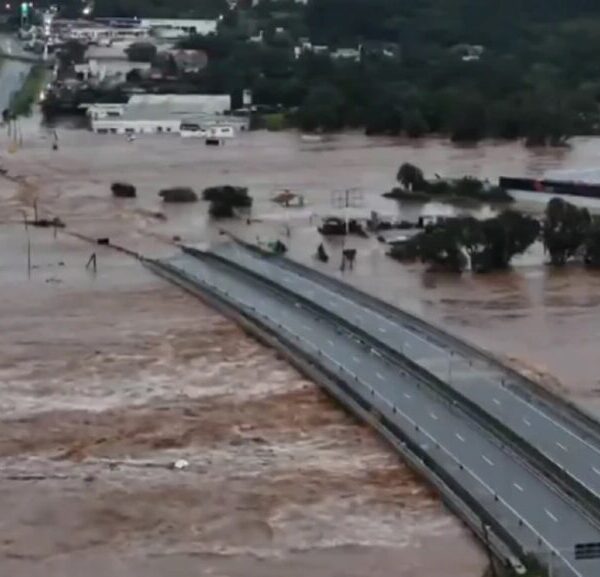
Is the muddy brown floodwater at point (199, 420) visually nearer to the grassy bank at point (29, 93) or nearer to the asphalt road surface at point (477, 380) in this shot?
the asphalt road surface at point (477, 380)

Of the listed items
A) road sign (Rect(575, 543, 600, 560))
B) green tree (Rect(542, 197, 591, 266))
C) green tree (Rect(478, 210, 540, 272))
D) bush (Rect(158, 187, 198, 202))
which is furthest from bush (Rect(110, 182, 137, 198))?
road sign (Rect(575, 543, 600, 560))

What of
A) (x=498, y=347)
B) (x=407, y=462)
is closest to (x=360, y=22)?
(x=498, y=347)

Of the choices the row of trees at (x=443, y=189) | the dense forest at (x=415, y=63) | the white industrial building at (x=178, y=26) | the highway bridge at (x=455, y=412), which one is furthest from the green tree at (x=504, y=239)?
the white industrial building at (x=178, y=26)

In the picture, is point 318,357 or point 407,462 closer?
point 407,462

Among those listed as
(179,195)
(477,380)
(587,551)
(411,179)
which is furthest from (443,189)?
(587,551)

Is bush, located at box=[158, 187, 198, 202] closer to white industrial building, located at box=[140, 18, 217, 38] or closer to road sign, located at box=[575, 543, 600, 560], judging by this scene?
road sign, located at box=[575, 543, 600, 560]

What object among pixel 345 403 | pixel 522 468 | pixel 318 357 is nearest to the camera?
pixel 522 468

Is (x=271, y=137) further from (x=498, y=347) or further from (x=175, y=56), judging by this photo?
(x=498, y=347)
